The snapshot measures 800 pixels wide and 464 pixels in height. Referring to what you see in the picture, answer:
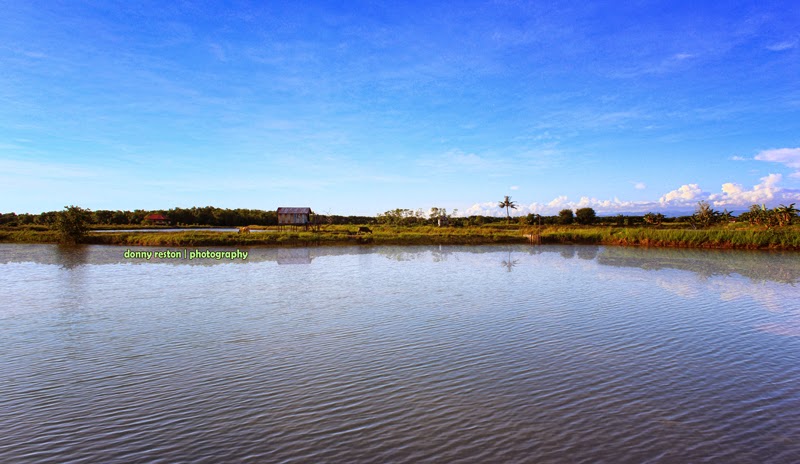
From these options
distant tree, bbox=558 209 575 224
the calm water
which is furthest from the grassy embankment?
distant tree, bbox=558 209 575 224

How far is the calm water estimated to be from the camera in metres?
6.20

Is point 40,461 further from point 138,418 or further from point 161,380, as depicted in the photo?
point 161,380

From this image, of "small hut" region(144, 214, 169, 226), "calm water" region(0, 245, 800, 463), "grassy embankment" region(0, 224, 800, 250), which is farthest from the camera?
"small hut" region(144, 214, 169, 226)

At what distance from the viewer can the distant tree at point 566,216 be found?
93.1 m

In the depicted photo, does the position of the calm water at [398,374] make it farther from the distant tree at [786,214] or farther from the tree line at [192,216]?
the tree line at [192,216]

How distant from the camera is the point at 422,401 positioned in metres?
7.60

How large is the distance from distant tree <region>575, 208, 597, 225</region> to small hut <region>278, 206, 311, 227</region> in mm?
60112

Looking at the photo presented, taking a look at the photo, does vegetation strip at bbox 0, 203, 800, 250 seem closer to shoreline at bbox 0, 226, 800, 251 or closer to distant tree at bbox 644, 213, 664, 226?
shoreline at bbox 0, 226, 800, 251

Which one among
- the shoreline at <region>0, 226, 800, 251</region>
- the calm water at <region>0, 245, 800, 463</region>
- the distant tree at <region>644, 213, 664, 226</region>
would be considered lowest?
the calm water at <region>0, 245, 800, 463</region>

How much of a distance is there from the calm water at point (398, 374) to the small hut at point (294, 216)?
1710 inches

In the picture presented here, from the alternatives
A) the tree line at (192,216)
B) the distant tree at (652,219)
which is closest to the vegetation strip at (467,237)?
the distant tree at (652,219)

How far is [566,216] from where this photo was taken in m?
96.2

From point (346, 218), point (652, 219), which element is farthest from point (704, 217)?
point (346, 218)

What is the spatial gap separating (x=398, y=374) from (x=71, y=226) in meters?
49.0
